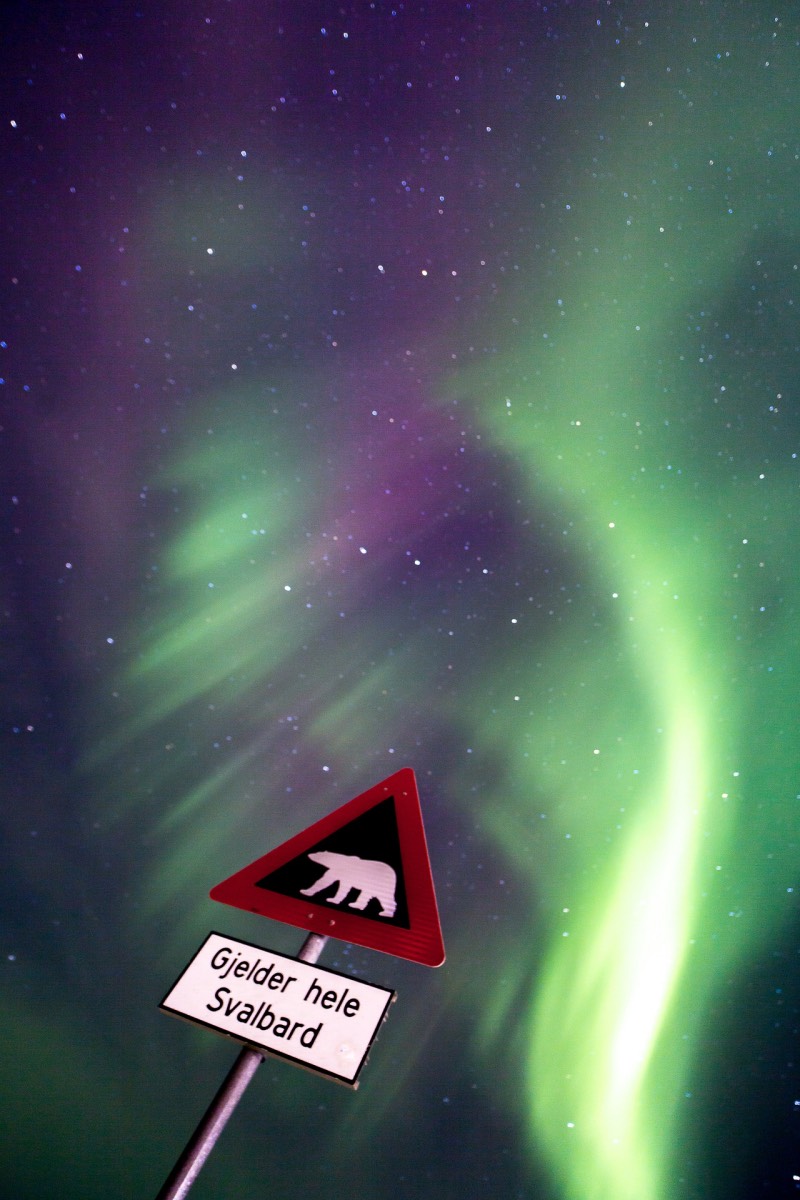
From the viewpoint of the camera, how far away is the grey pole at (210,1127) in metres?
1.03

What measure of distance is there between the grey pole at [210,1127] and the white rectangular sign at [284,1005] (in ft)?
0.12

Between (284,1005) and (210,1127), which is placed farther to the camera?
(284,1005)

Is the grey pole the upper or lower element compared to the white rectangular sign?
lower

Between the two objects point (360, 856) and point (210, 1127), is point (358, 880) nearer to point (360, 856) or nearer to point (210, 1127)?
point (360, 856)

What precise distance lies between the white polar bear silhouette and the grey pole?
357 mm

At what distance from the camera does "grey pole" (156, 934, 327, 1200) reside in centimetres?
A: 103

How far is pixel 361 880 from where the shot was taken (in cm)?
150

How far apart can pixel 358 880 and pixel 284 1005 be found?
13.5 inches

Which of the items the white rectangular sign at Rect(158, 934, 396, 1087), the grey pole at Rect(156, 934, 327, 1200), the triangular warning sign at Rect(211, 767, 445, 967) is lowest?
the grey pole at Rect(156, 934, 327, 1200)

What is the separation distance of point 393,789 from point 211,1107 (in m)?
0.81

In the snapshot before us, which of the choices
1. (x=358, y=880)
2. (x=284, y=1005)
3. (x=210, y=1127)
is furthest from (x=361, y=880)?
(x=210, y=1127)

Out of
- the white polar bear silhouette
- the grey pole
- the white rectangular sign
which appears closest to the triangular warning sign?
the white polar bear silhouette

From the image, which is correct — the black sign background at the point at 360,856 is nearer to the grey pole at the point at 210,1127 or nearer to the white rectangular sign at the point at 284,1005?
the white rectangular sign at the point at 284,1005

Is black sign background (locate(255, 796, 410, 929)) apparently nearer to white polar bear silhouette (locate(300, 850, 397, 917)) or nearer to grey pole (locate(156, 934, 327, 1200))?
white polar bear silhouette (locate(300, 850, 397, 917))
